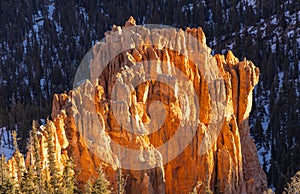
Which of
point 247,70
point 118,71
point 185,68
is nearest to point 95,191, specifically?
point 118,71

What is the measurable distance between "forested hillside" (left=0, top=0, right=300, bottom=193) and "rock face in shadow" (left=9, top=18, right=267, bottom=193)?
60.0 ft

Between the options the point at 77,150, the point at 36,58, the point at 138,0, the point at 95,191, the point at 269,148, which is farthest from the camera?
the point at 138,0

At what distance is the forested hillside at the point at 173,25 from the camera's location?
228ft

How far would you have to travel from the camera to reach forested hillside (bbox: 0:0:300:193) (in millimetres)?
69562

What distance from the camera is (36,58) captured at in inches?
4840

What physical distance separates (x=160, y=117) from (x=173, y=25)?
3552 inches

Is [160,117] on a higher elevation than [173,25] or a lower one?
lower

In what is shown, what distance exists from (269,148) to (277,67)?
24.9 m

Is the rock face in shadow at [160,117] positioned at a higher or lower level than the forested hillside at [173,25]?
lower

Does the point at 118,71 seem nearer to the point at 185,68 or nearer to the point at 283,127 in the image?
the point at 185,68

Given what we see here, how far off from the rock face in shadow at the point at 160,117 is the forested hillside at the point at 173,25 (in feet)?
60.0

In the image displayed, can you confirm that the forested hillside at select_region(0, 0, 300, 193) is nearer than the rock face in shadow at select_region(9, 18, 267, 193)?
No

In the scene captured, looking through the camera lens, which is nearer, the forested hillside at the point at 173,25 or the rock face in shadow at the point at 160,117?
the rock face in shadow at the point at 160,117

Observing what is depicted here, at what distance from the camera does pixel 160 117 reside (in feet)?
114
